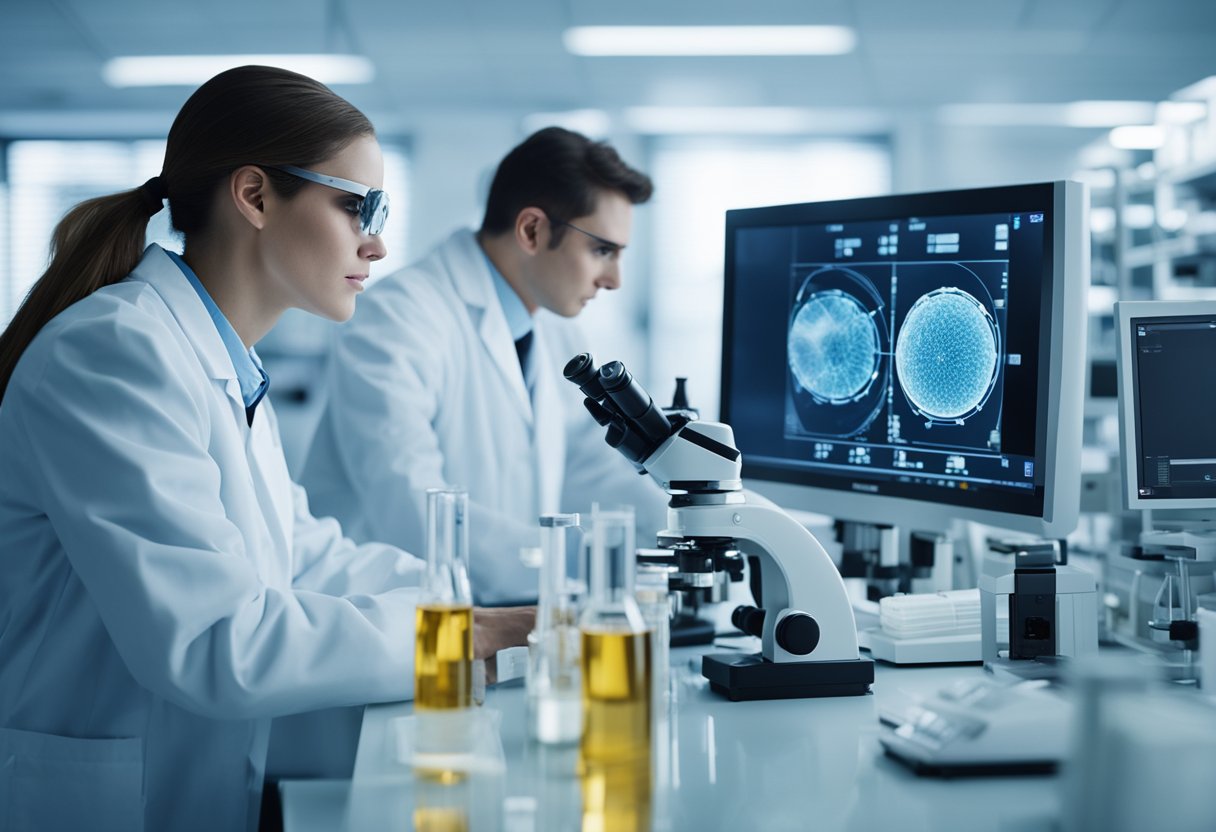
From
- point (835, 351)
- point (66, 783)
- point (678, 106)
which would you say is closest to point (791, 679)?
point (835, 351)

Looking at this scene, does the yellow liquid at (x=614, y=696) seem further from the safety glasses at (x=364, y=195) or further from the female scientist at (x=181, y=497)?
the safety glasses at (x=364, y=195)

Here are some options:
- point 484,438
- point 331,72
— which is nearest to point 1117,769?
point 484,438

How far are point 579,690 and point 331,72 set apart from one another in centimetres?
490

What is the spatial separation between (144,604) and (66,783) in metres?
0.28

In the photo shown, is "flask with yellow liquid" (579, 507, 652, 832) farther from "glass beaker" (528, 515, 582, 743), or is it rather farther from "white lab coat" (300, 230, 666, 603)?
"white lab coat" (300, 230, 666, 603)

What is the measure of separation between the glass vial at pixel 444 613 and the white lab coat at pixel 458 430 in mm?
842

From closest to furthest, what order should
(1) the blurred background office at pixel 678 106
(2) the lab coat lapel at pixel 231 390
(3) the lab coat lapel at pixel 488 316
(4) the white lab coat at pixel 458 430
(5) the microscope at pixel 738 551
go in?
(5) the microscope at pixel 738 551 → (2) the lab coat lapel at pixel 231 390 → (4) the white lab coat at pixel 458 430 → (3) the lab coat lapel at pixel 488 316 → (1) the blurred background office at pixel 678 106

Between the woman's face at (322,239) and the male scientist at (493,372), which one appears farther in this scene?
the male scientist at (493,372)

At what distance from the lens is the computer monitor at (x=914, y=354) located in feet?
4.25

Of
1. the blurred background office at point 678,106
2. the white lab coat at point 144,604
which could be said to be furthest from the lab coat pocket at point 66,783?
the blurred background office at point 678,106

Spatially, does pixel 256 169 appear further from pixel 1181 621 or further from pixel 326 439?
pixel 1181 621

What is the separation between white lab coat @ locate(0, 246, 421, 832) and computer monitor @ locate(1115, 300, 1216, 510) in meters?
0.94

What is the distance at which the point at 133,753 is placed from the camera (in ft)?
3.82

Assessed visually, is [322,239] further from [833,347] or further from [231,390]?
[833,347]
